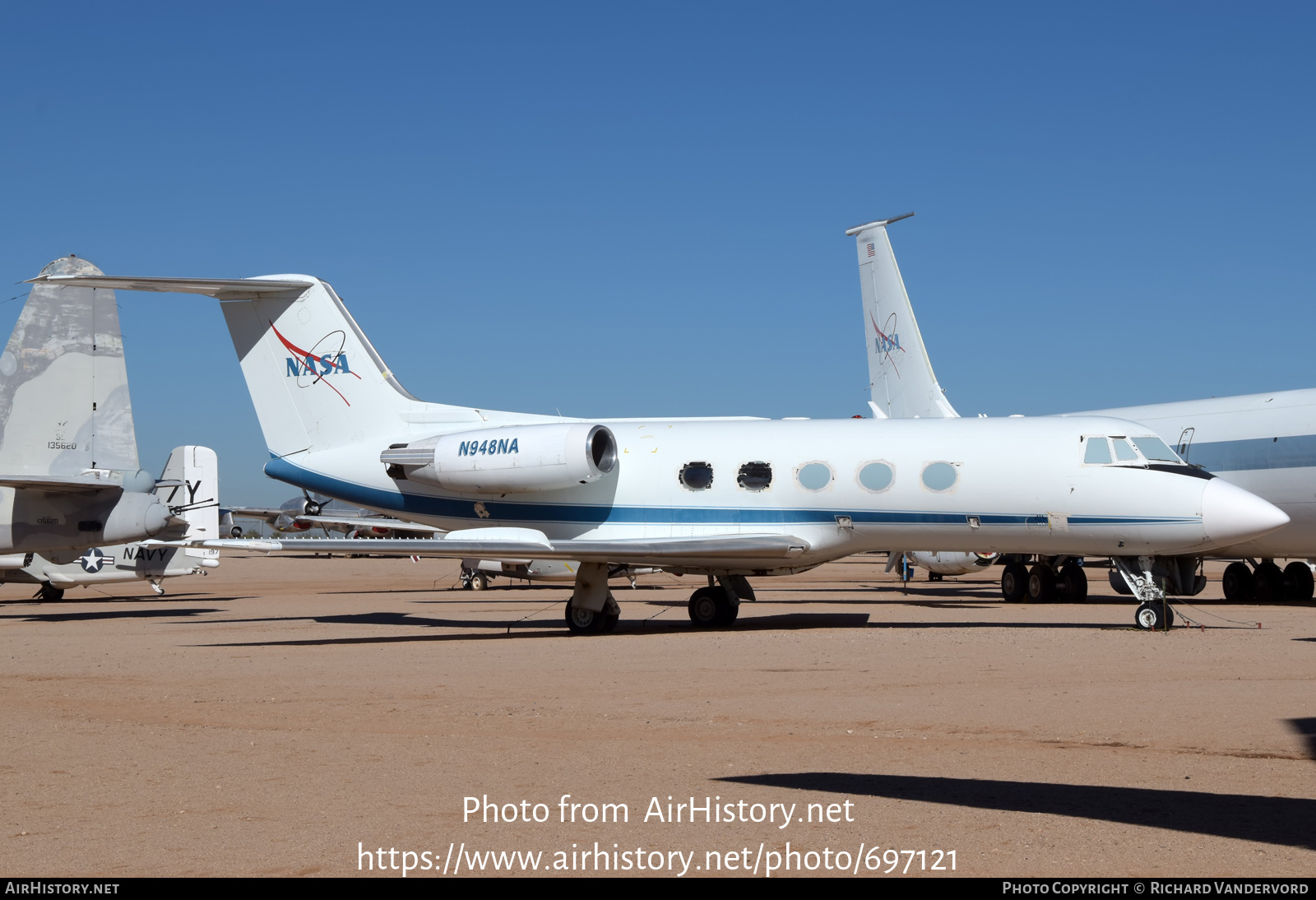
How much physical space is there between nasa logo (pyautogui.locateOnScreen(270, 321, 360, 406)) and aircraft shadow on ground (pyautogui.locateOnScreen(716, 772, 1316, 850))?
566 inches

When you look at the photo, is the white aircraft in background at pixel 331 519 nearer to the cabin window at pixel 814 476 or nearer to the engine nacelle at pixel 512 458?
the engine nacelle at pixel 512 458

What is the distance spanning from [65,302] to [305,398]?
6.47 meters

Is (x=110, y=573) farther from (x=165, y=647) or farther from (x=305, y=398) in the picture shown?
(x=165, y=647)

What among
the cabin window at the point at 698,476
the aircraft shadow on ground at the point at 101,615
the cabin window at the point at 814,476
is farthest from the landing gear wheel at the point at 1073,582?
the aircraft shadow on ground at the point at 101,615

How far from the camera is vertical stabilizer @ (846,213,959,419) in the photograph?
29609 millimetres

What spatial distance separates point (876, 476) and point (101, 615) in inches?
651

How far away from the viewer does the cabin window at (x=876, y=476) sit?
57.6 feet

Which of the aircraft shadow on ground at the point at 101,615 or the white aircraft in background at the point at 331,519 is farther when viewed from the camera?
the white aircraft in background at the point at 331,519

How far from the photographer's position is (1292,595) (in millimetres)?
24656

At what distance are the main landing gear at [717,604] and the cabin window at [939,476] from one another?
11.3ft

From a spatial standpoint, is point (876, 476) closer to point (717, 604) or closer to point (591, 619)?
point (717, 604)

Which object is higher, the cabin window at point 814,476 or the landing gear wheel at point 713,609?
the cabin window at point 814,476

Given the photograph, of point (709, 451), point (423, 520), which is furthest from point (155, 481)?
point (709, 451)

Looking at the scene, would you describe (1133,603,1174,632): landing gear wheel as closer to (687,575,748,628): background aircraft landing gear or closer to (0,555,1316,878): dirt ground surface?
(0,555,1316,878): dirt ground surface
